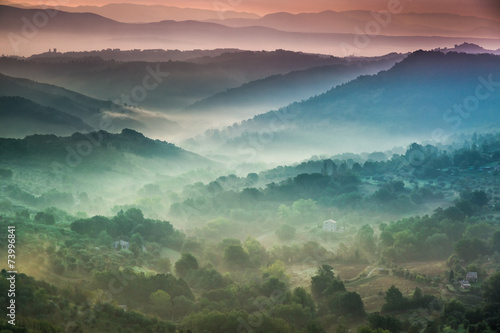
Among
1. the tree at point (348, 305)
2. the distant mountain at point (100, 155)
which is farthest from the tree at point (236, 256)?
the distant mountain at point (100, 155)

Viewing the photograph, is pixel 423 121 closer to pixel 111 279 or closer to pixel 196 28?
pixel 196 28

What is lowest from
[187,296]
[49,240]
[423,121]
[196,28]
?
[187,296]

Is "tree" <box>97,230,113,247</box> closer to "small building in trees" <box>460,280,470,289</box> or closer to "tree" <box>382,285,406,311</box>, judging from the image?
"tree" <box>382,285,406,311</box>

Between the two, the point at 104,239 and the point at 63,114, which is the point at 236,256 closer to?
the point at 104,239

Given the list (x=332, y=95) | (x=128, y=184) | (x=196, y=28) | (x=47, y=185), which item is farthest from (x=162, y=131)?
(x=47, y=185)

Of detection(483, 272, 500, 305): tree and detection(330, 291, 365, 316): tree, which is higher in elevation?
detection(483, 272, 500, 305): tree

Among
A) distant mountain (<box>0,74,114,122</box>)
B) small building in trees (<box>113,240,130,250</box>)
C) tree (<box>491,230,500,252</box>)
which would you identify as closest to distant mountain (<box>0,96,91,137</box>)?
distant mountain (<box>0,74,114,122</box>)
